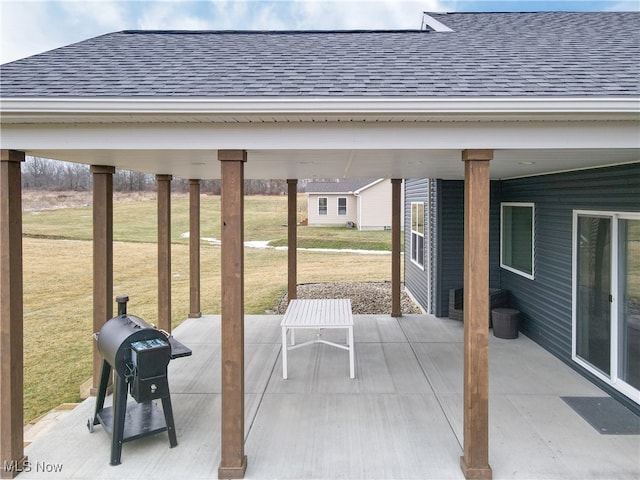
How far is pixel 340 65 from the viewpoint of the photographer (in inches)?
177

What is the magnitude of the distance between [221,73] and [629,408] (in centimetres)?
522

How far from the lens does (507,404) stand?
5.03 m

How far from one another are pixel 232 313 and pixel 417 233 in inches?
307

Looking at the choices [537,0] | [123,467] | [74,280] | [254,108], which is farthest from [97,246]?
[537,0]

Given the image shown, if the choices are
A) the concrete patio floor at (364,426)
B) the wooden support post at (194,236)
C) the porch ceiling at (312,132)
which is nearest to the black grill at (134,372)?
the concrete patio floor at (364,426)

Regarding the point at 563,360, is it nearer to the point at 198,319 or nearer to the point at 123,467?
the point at 123,467

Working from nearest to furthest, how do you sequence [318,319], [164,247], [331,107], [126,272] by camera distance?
[331,107]
[318,319]
[164,247]
[126,272]

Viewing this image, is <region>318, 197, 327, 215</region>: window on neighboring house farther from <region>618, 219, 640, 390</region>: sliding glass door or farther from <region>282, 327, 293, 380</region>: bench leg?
<region>618, 219, 640, 390</region>: sliding glass door

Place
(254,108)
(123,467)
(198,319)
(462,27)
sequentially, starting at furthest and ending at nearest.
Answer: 1. (198,319)
2. (462,27)
3. (123,467)
4. (254,108)

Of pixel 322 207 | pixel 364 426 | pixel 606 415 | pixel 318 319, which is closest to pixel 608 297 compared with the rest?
pixel 606 415

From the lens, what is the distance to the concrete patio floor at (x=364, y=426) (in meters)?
3.83

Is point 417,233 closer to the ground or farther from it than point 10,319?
farther from it

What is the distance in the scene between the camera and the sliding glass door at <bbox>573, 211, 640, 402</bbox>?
486cm

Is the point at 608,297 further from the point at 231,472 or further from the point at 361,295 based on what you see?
the point at 361,295
